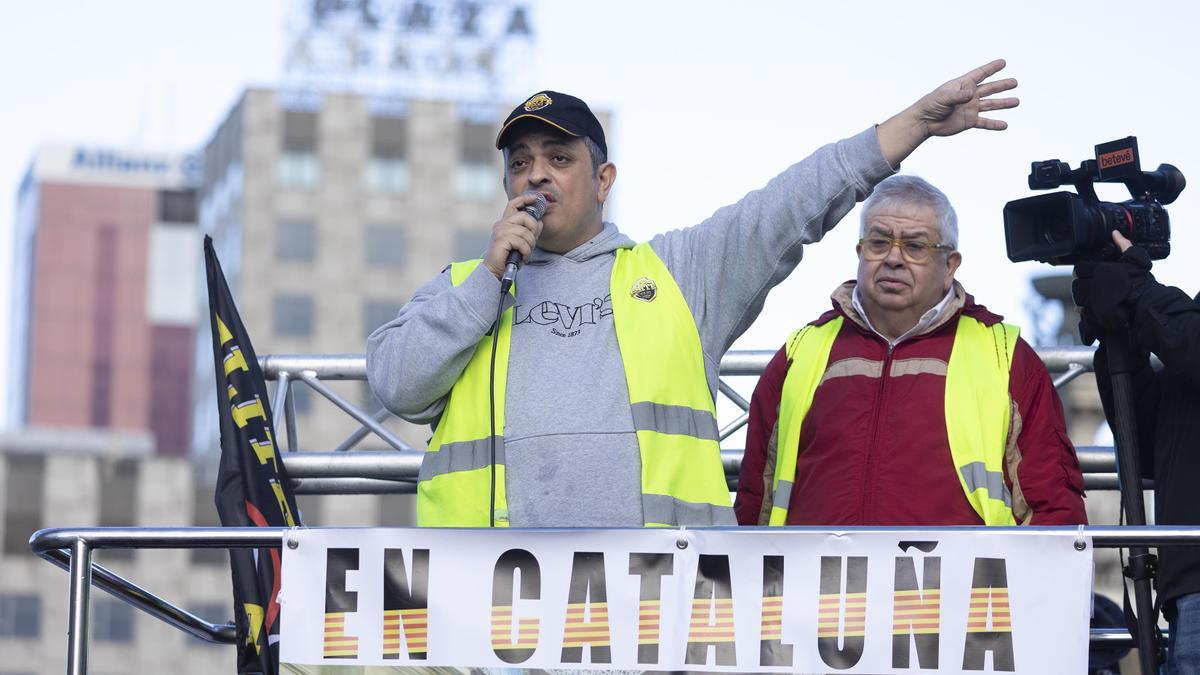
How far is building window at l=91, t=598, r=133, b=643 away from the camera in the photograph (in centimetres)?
5631

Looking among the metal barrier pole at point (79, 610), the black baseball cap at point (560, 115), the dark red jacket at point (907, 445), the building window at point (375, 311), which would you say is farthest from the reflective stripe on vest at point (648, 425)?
the building window at point (375, 311)

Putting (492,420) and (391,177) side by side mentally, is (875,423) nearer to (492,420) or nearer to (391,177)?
(492,420)

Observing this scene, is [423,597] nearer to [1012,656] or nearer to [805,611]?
[805,611]

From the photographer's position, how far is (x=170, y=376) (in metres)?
121

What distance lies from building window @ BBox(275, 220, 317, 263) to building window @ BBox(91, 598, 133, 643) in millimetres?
12687

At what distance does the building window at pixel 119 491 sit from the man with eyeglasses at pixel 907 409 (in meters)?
53.0

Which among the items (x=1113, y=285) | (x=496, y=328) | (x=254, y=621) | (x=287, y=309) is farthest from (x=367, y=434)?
(x=287, y=309)

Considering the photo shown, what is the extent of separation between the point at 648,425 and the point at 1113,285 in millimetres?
1171

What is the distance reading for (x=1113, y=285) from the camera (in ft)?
15.7

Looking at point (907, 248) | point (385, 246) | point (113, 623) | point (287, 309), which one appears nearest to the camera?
point (907, 248)

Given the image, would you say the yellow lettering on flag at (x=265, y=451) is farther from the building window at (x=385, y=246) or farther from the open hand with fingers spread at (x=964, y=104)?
the building window at (x=385, y=246)

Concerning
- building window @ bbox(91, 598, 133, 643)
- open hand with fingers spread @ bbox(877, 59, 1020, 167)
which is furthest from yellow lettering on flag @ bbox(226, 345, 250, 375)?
building window @ bbox(91, 598, 133, 643)

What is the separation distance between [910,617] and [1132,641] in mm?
1520

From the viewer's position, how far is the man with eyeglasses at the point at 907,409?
5.07 meters
